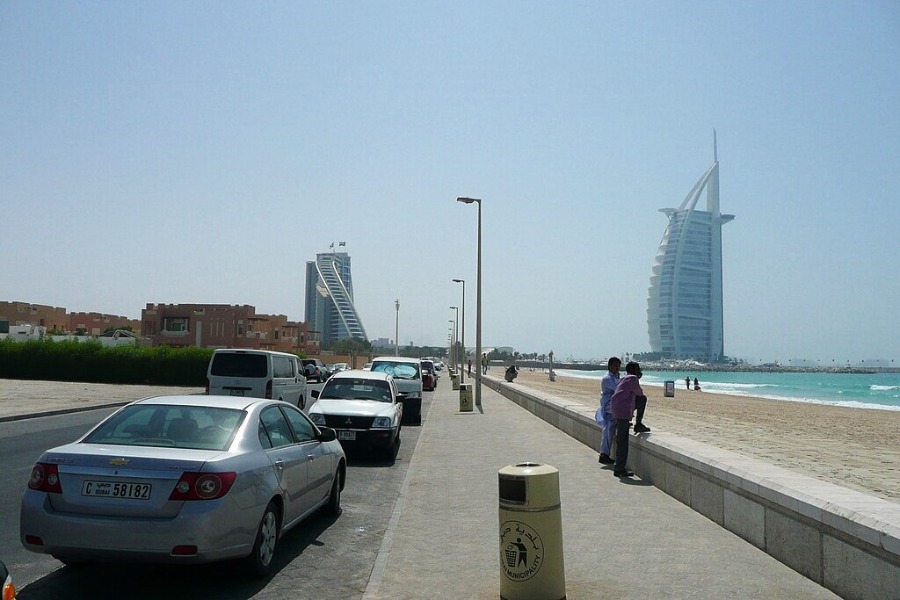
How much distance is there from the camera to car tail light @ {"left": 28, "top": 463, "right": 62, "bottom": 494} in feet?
18.2

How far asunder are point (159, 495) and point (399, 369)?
19536 mm

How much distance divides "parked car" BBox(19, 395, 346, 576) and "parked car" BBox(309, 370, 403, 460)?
6.95 meters

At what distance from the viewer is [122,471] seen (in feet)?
18.1

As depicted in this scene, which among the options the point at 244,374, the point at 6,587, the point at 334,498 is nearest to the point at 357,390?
the point at 244,374

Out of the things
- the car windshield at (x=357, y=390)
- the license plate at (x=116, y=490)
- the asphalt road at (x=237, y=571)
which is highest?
the car windshield at (x=357, y=390)

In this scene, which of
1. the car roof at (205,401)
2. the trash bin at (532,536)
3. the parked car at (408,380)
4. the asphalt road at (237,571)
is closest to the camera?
the trash bin at (532,536)

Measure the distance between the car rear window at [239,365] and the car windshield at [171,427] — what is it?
1199cm

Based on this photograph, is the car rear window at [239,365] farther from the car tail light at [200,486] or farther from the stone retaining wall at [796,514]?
the car tail light at [200,486]

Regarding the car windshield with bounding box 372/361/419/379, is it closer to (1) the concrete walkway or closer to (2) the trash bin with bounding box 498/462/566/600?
(1) the concrete walkway

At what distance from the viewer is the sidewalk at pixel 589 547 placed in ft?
18.6

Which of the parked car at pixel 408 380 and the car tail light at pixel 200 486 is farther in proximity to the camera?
the parked car at pixel 408 380

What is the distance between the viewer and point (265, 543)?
624 centimetres

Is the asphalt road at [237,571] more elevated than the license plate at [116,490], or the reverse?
the license plate at [116,490]

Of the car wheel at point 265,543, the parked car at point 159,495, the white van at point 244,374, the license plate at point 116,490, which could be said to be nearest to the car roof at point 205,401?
the parked car at point 159,495
